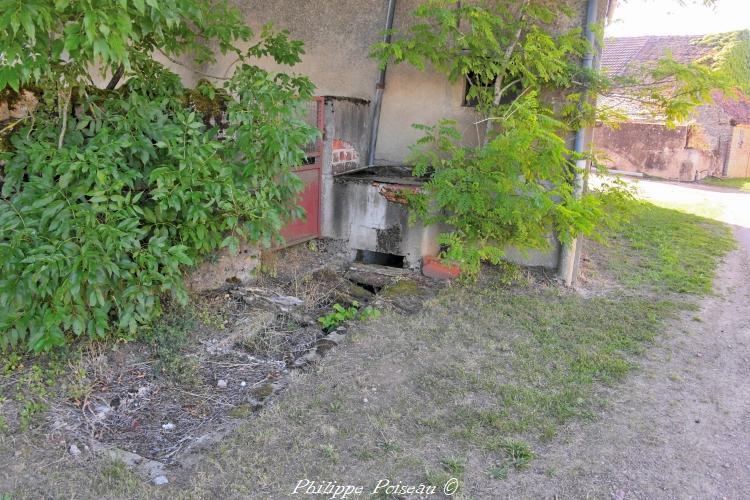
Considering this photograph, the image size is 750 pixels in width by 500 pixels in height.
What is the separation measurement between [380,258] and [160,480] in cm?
428

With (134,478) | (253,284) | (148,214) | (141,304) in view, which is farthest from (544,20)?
(134,478)

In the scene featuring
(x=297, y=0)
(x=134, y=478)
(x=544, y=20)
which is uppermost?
(x=297, y=0)

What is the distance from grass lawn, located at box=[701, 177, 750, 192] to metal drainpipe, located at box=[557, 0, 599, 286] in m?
14.4

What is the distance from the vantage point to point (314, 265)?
6289 mm

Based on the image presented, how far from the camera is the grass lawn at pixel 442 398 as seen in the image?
2.96 m

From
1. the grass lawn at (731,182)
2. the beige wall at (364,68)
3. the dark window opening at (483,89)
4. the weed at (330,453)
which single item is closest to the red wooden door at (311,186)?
the beige wall at (364,68)

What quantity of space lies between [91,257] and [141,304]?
1.81 ft

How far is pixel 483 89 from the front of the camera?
20.6 feet

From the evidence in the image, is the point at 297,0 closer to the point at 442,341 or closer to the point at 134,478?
the point at 442,341

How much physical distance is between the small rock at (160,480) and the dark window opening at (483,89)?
4.92m

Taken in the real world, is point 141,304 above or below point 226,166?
below

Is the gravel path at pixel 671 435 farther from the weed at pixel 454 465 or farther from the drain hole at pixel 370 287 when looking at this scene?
the drain hole at pixel 370 287

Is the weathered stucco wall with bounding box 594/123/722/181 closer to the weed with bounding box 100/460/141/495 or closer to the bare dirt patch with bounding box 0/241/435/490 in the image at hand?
the bare dirt patch with bounding box 0/241/435/490

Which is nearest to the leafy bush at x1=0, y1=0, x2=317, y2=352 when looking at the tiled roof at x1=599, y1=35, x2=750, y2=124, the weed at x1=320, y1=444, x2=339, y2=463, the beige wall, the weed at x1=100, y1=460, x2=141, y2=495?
the weed at x1=100, y1=460, x2=141, y2=495
